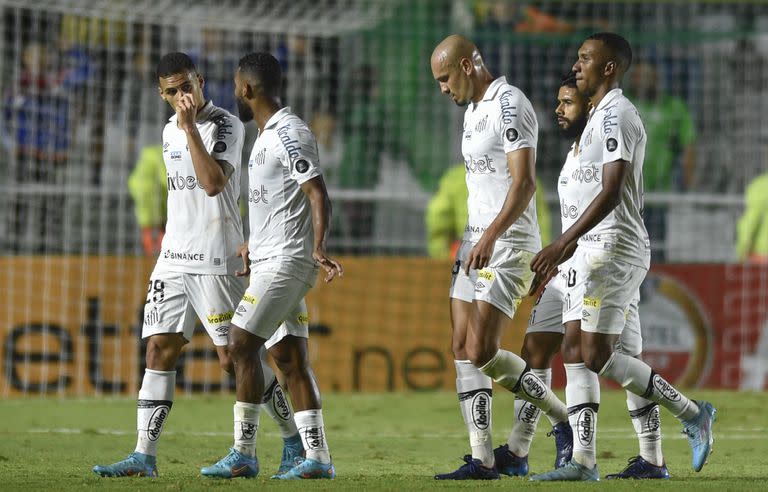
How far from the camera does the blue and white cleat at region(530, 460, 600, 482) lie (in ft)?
23.2

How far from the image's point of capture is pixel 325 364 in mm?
13289

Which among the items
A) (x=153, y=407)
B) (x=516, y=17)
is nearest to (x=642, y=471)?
(x=153, y=407)

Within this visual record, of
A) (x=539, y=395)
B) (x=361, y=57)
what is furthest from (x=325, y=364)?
(x=539, y=395)

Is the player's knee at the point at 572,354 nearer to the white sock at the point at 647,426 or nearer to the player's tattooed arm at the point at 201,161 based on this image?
the white sock at the point at 647,426

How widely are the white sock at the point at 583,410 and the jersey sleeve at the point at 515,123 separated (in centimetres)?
120

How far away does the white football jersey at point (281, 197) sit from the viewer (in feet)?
23.3

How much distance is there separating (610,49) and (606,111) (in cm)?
38

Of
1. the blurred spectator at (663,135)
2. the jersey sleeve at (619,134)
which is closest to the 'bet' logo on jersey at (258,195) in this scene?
the jersey sleeve at (619,134)

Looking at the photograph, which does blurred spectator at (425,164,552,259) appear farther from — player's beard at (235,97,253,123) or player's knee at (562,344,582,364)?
player's knee at (562,344,582,364)

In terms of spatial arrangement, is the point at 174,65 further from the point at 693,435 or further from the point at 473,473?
the point at 693,435

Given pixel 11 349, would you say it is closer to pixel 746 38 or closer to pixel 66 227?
pixel 66 227

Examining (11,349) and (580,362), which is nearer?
(580,362)

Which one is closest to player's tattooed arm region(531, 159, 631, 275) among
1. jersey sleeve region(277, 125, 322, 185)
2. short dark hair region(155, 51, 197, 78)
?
jersey sleeve region(277, 125, 322, 185)

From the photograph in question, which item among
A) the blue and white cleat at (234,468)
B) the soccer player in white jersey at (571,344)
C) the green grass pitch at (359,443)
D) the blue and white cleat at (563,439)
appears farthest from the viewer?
the blue and white cleat at (563,439)
